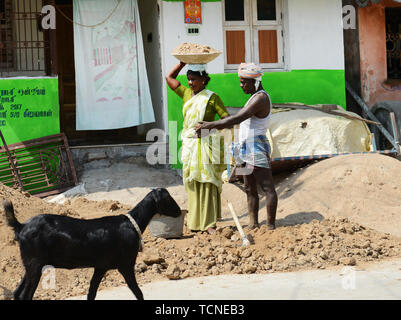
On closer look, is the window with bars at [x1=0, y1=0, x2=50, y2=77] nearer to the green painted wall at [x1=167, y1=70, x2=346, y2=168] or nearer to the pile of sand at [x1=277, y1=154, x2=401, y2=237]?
the green painted wall at [x1=167, y1=70, x2=346, y2=168]

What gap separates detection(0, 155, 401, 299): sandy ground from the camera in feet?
17.1

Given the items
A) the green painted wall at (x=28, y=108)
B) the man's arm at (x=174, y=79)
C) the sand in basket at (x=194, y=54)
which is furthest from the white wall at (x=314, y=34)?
the sand in basket at (x=194, y=54)

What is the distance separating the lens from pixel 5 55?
36.3 ft

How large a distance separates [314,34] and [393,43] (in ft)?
7.69

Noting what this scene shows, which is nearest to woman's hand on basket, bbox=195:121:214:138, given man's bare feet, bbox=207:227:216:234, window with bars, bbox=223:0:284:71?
A: man's bare feet, bbox=207:227:216:234

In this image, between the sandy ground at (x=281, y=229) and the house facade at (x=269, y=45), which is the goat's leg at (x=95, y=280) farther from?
the house facade at (x=269, y=45)

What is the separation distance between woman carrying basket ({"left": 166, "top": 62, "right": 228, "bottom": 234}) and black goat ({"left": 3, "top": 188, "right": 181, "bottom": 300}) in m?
2.61

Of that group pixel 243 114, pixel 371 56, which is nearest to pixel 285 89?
pixel 371 56

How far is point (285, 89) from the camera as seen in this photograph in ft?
33.6

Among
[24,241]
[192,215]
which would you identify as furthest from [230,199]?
[24,241]

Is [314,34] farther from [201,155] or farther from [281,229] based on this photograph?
[281,229]

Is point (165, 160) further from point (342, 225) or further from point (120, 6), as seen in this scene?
point (342, 225)

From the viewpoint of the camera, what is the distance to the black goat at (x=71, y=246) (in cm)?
359
